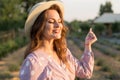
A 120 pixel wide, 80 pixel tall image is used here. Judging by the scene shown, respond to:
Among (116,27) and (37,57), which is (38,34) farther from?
(116,27)

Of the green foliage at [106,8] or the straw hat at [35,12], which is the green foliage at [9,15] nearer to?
the straw hat at [35,12]

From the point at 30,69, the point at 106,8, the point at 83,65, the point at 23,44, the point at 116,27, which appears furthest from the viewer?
the point at 106,8

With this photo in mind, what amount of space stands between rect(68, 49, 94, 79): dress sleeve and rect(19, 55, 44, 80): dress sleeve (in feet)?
1.00

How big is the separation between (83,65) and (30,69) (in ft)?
1.47

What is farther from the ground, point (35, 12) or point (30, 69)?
point (35, 12)

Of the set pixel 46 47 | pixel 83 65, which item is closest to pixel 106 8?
pixel 83 65

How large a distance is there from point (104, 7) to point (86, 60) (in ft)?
228

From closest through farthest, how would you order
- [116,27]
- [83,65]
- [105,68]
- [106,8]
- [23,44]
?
[83,65] → [105,68] → [23,44] → [116,27] → [106,8]

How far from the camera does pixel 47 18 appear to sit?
2.12 m

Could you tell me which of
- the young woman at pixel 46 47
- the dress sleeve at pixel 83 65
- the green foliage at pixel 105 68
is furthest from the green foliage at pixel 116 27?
the young woman at pixel 46 47

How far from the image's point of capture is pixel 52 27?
83.7 inches

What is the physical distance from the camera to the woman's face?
6.94 ft

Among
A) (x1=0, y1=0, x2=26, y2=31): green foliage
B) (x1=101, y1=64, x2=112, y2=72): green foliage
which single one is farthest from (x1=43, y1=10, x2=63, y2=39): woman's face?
(x1=0, y1=0, x2=26, y2=31): green foliage

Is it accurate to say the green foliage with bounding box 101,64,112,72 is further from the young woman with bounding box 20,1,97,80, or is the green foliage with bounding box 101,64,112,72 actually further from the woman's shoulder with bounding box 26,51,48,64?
the woman's shoulder with bounding box 26,51,48,64
